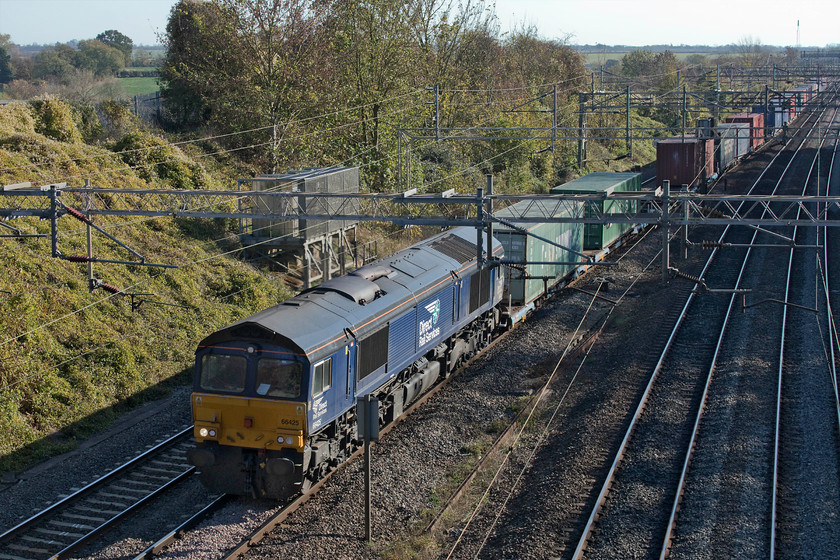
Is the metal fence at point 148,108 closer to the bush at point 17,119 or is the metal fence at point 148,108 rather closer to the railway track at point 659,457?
the bush at point 17,119

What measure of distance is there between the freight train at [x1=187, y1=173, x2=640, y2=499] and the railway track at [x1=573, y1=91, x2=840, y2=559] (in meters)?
4.35

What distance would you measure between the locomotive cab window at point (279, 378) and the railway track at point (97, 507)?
2.84 meters

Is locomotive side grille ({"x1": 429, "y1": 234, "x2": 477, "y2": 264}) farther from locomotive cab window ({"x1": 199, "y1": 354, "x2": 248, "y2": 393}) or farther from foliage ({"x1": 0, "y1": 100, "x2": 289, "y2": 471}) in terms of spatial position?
locomotive cab window ({"x1": 199, "y1": 354, "x2": 248, "y2": 393})

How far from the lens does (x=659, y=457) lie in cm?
1494

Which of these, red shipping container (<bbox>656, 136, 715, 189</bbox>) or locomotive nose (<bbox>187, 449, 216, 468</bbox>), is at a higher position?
red shipping container (<bbox>656, 136, 715, 189</bbox>)

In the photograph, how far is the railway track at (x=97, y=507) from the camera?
1205 cm

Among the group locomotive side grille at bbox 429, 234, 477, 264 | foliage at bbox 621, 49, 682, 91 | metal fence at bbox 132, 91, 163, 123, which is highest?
foliage at bbox 621, 49, 682, 91

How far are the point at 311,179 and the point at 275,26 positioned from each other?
9716 millimetres

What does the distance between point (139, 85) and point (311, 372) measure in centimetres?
5267

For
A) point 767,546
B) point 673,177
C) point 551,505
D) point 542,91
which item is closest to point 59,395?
point 551,505

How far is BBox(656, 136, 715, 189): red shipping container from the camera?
43.7m

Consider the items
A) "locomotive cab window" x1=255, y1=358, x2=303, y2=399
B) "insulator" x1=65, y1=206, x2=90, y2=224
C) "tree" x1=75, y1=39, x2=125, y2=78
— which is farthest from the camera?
"tree" x1=75, y1=39, x2=125, y2=78

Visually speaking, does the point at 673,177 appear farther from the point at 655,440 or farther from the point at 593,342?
the point at 655,440

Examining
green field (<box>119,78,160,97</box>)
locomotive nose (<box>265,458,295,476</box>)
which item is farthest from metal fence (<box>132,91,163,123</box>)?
locomotive nose (<box>265,458,295,476</box>)
